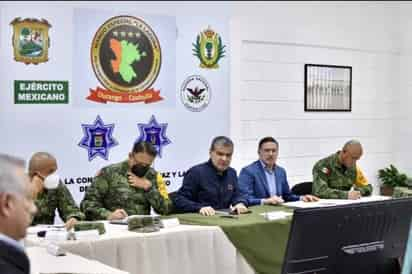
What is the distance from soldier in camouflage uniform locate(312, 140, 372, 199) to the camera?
555cm

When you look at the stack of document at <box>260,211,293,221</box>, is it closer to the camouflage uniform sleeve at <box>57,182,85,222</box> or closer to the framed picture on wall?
the camouflage uniform sleeve at <box>57,182,85,222</box>

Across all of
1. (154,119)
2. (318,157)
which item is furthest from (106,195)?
(318,157)

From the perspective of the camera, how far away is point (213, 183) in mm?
4816

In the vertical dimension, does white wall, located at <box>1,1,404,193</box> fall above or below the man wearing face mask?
above

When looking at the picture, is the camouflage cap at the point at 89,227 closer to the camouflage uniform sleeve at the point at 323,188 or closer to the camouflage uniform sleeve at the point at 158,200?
the camouflage uniform sleeve at the point at 158,200

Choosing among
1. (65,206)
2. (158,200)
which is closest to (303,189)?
(158,200)

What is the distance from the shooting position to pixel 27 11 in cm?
527

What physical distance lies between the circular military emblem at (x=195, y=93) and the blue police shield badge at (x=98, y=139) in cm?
80

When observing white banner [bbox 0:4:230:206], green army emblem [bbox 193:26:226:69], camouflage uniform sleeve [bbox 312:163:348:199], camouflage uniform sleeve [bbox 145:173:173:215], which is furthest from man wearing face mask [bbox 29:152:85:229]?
green army emblem [bbox 193:26:226:69]

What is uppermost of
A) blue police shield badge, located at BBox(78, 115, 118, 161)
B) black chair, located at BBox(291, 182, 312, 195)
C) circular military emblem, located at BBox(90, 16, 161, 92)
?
circular military emblem, located at BBox(90, 16, 161, 92)

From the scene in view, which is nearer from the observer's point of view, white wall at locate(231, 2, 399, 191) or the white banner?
the white banner

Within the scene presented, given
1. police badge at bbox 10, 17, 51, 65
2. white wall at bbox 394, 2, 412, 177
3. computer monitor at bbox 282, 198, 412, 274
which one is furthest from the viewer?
white wall at bbox 394, 2, 412, 177

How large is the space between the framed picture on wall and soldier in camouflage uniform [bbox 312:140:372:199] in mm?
1631

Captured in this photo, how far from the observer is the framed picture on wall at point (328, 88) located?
23.7 ft
